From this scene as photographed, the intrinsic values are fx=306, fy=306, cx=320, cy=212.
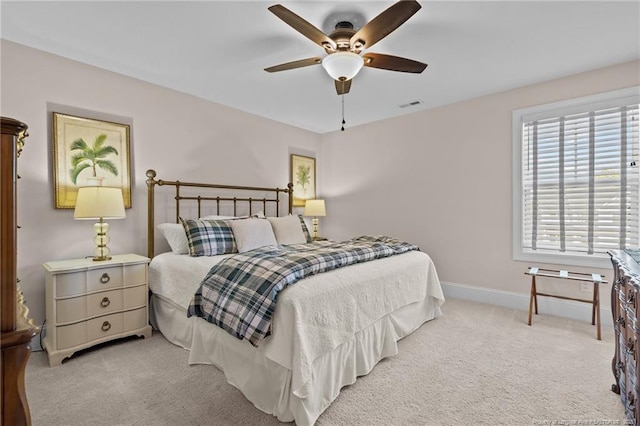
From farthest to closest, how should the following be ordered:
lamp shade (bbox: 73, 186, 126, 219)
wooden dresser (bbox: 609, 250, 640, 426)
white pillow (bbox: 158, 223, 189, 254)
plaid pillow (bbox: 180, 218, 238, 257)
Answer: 1. white pillow (bbox: 158, 223, 189, 254)
2. plaid pillow (bbox: 180, 218, 238, 257)
3. lamp shade (bbox: 73, 186, 126, 219)
4. wooden dresser (bbox: 609, 250, 640, 426)

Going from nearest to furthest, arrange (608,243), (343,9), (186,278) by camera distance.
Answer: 1. (343,9)
2. (186,278)
3. (608,243)

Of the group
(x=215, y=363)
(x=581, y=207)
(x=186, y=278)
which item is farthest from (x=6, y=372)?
(x=581, y=207)

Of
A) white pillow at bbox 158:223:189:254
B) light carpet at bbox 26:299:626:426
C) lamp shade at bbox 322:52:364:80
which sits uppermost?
lamp shade at bbox 322:52:364:80

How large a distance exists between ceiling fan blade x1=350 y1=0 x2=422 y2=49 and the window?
2.40 m

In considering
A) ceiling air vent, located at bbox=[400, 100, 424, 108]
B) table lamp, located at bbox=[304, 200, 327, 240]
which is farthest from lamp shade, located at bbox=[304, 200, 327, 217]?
ceiling air vent, located at bbox=[400, 100, 424, 108]

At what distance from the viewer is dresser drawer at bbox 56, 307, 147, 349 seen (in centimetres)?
233

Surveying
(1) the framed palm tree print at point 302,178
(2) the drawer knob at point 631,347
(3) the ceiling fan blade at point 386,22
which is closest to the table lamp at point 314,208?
(1) the framed palm tree print at point 302,178

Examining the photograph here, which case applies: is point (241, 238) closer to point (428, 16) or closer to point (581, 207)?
point (428, 16)

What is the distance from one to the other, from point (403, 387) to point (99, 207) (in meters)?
2.70

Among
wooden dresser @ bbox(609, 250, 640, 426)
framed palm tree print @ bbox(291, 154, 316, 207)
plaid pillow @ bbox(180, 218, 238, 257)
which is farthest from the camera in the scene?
framed palm tree print @ bbox(291, 154, 316, 207)

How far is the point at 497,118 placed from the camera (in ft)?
11.9

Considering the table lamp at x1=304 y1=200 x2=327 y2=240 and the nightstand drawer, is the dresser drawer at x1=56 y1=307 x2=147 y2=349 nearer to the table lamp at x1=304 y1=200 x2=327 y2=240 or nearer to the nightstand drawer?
the nightstand drawer

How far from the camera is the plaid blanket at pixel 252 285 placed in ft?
5.68

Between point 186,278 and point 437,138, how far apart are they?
3470 mm
